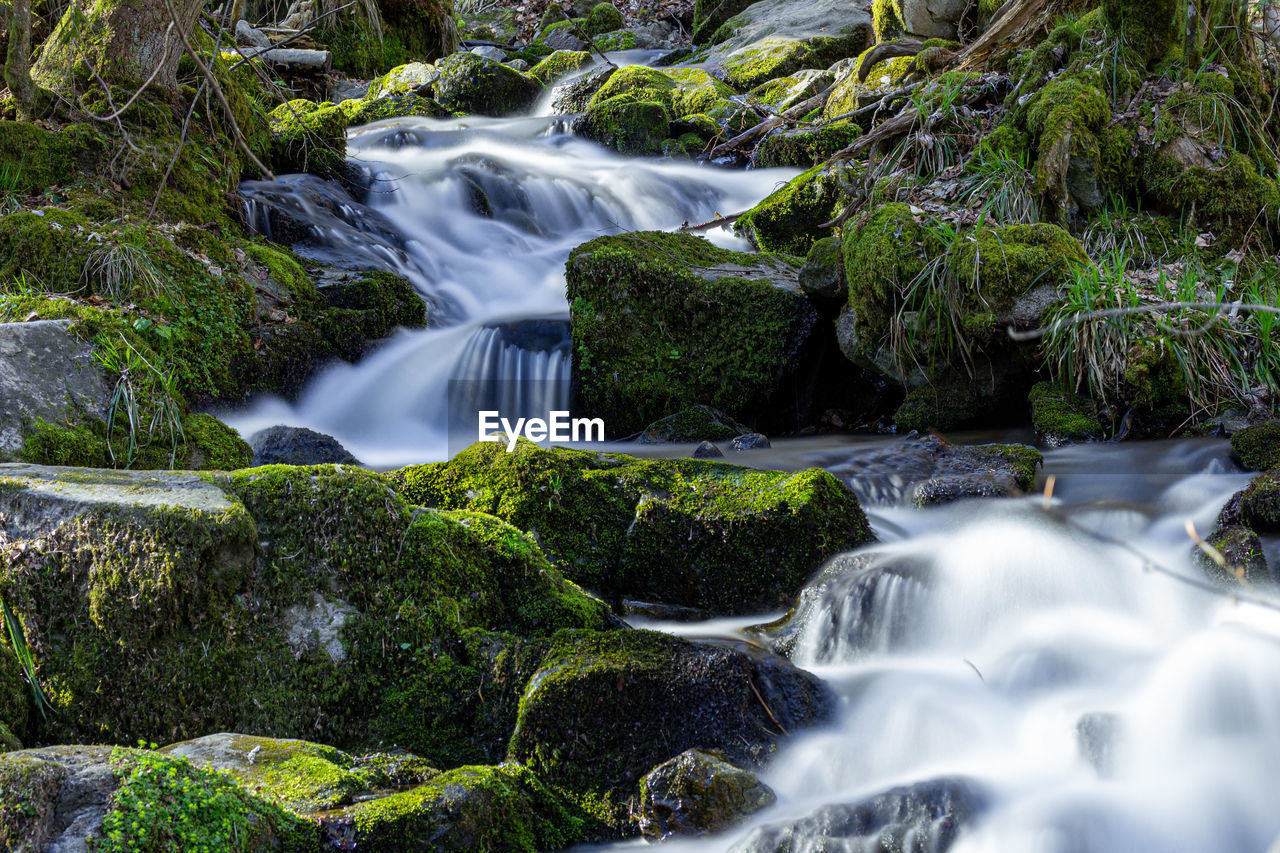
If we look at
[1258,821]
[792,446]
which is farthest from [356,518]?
[792,446]

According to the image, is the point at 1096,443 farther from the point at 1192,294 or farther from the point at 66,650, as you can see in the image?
the point at 66,650

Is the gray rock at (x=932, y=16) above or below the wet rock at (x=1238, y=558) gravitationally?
above

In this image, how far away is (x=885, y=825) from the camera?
8.73 feet

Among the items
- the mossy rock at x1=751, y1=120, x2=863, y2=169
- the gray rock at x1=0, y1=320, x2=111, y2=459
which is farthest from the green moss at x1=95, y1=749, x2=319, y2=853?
the mossy rock at x1=751, y1=120, x2=863, y2=169

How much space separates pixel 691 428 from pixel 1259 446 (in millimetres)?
3210

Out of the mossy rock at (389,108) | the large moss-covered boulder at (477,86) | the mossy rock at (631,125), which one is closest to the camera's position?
the mossy rock at (631,125)

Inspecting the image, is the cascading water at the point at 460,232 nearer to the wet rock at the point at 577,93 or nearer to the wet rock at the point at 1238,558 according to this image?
the wet rock at the point at 577,93

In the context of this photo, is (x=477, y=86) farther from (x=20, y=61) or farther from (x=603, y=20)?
(x=20, y=61)

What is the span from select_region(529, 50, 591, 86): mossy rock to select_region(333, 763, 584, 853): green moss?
46.7ft

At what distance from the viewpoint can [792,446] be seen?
6.21 metres

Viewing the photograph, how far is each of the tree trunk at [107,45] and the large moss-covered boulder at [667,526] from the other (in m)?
5.27

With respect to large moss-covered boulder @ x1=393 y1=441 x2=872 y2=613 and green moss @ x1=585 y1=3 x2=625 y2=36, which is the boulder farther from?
large moss-covered boulder @ x1=393 y1=441 x2=872 y2=613

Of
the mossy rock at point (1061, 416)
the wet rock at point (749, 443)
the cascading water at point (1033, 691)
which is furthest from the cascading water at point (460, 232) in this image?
the cascading water at point (1033, 691)

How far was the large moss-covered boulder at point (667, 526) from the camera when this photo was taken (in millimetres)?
4027
